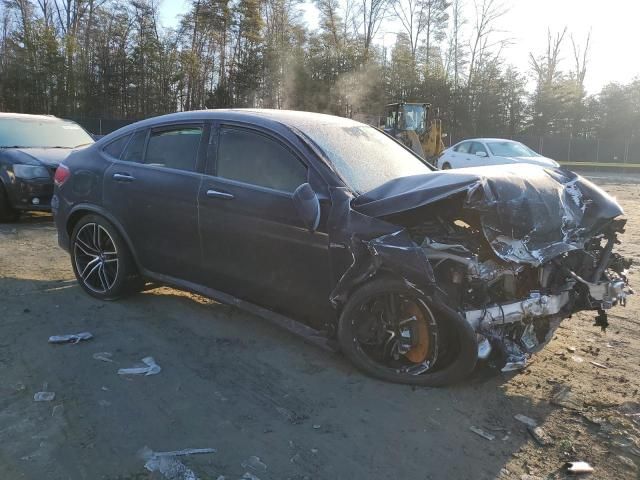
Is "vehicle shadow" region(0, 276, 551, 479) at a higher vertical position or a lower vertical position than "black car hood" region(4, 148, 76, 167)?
lower

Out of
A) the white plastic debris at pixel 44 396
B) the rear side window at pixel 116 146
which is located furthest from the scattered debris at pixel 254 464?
the rear side window at pixel 116 146

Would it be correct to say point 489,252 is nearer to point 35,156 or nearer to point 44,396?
point 44,396

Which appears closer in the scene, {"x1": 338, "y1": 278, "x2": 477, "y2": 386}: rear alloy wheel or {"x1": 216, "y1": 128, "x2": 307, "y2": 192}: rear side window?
{"x1": 338, "y1": 278, "x2": 477, "y2": 386}: rear alloy wheel

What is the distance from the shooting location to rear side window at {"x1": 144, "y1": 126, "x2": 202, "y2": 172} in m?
4.30

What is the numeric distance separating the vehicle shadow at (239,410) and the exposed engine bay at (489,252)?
406 millimetres

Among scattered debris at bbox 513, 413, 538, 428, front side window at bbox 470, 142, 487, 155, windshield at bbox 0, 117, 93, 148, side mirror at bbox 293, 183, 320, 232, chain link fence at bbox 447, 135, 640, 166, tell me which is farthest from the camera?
chain link fence at bbox 447, 135, 640, 166

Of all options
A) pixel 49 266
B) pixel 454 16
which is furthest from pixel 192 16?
pixel 49 266

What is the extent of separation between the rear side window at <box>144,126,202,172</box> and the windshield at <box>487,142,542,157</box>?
1403 centimetres

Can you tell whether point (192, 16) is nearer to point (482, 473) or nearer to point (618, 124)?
point (618, 124)

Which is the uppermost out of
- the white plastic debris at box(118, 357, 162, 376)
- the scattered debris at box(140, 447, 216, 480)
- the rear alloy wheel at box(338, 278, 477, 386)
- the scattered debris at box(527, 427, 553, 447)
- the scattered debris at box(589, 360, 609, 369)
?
the rear alloy wheel at box(338, 278, 477, 386)

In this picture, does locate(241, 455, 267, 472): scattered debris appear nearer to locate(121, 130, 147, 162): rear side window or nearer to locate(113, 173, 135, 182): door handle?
locate(113, 173, 135, 182): door handle

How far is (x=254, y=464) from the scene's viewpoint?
261cm

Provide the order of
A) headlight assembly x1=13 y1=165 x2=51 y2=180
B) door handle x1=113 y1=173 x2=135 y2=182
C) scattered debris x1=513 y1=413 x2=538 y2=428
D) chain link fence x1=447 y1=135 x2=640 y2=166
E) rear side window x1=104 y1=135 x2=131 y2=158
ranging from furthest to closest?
chain link fence x1=447 y1=135 x2=640 y2=166, headlight assembly x1=13 y1=165 x2=51 y2=180, rear side window x1=104 y1=135 x2=131 y2=158, door handle x1=113 y1=173 x2=135 y2=182, scattered debris x1=513 y1=413 x2=538 y2=428

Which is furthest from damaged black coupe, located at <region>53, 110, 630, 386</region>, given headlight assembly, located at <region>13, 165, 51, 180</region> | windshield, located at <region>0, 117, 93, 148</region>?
windshield, located at <region>0, 117, 93, 148</region>
